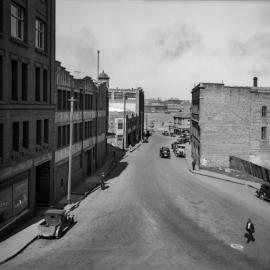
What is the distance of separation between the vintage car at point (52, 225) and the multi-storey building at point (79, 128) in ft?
28.0

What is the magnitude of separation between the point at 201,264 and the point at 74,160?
22.2 m

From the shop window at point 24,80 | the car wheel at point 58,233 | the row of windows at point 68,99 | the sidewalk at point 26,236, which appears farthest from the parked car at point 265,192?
the shop window at point 24,80

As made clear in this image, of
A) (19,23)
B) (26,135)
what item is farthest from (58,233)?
(19,23)

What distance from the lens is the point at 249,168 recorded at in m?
51.2

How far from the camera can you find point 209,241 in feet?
80.9

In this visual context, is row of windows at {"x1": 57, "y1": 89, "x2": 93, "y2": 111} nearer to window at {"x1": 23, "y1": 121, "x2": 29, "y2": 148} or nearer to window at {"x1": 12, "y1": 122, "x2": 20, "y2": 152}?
window at {"x1": 23, "y1": 121, "x2": 29, "y2": 148}

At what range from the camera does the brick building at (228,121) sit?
5619cm

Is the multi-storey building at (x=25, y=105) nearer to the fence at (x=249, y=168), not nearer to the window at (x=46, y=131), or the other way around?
the window at (x=46, y=131)

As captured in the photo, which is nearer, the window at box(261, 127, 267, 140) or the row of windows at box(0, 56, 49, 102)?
the row of windows at box(0, 56, 49, 102)

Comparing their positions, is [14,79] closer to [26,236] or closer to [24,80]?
[24,80]

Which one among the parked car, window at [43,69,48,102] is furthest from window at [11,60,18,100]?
the parked car

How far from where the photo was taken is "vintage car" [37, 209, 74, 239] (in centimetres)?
2405

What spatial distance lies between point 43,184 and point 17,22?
12343mm

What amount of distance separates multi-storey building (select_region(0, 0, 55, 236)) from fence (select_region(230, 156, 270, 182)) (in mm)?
25634
